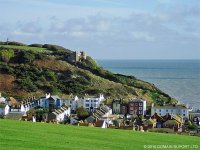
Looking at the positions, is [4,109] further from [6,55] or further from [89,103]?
[6,55]

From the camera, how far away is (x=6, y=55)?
9475 centimetres

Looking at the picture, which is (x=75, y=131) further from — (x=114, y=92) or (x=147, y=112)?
(x=114, y=92)

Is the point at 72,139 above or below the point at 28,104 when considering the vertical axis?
below

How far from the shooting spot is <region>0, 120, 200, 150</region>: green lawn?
54.1ft

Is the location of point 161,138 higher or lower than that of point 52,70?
lower

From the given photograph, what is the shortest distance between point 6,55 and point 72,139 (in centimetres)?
7825

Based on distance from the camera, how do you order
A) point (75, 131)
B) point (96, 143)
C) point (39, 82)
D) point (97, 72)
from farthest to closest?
point (97, 72)
point (39, 82)
point (75, 131)
point (96, 143)

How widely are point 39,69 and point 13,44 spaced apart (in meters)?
29.2

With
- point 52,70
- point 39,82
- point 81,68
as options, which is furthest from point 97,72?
point 39,82

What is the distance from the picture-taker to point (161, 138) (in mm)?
22078

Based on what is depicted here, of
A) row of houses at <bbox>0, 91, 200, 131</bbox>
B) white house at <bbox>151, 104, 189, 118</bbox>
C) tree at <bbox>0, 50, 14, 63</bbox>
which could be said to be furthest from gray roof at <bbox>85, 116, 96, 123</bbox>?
tree at <bbox>0, 50, 14, 63</bbox>

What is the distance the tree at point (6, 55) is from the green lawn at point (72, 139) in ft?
241

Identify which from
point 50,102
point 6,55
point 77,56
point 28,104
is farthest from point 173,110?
point 77,56

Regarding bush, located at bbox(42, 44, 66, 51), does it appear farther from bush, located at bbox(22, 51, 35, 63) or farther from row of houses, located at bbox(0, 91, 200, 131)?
row of houses, located at bbox(0, 91, 200, 131)
